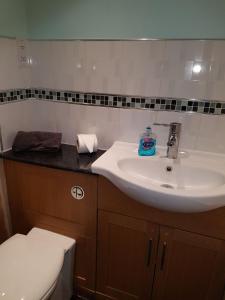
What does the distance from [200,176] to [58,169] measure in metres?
0.72

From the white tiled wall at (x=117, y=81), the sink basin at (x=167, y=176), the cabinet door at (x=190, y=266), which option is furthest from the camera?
the white tiled wall at (x=117, y=81)

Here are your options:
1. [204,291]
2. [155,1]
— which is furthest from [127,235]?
[155,1]

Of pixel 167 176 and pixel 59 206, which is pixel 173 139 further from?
pixel 59 206

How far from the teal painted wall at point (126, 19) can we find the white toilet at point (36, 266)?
115 cm

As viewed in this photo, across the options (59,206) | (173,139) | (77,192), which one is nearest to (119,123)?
(173,139)

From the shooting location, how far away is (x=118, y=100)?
1.30 meters

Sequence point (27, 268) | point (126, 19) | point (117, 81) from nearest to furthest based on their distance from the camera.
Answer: point (27, 268) → point (126, 19) → point (117, 81)

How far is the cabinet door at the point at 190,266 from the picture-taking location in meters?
1.02

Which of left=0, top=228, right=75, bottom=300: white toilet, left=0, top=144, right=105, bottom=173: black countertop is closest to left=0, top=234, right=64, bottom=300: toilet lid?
left=0, top=228, right=75, bottom=300: white toilet

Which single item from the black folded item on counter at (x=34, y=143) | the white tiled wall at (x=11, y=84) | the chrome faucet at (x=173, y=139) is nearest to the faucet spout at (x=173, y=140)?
the chrome faucet at (x=173, y=139)

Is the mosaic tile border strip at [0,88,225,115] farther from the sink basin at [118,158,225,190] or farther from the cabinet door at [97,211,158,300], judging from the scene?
the cabinet door at [97,211,158,300]

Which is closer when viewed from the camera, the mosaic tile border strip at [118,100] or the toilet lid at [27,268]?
the toilet lid at [27,268]

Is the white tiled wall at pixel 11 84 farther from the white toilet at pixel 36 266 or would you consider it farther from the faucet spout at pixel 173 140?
the faucet spout at pixel 173 140

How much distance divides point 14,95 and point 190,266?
1341 mm
